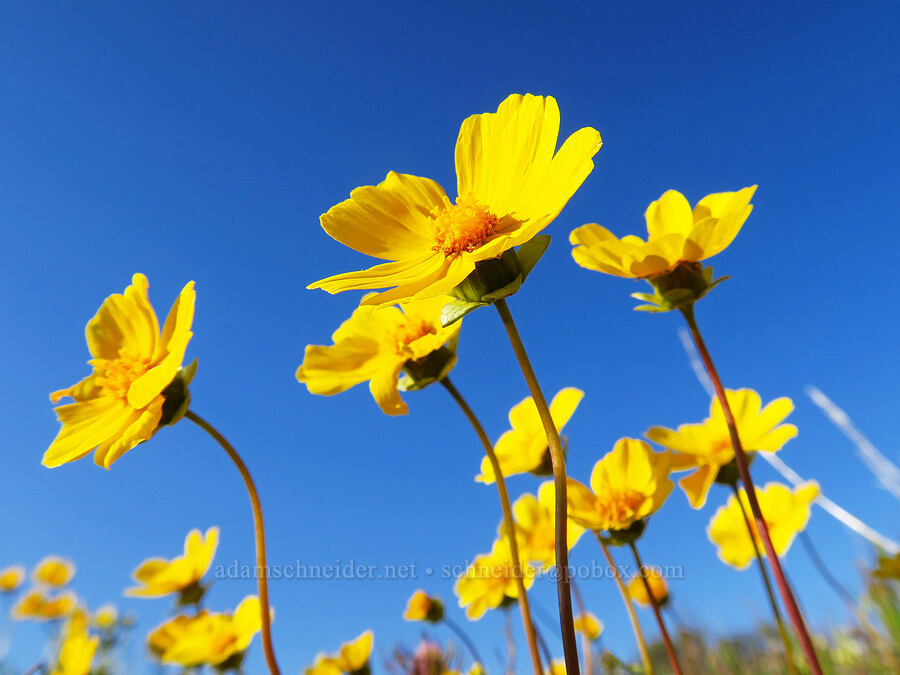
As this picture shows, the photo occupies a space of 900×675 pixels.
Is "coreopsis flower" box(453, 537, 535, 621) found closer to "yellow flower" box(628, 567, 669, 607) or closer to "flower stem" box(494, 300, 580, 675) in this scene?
"yellow flower" box(628, 567, 669, 607)

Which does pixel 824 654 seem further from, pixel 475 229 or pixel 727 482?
pixel 475 229

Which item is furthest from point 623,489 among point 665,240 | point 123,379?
point 123,379

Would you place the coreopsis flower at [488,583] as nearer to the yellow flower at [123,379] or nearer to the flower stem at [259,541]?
the flower stem at [259,541]

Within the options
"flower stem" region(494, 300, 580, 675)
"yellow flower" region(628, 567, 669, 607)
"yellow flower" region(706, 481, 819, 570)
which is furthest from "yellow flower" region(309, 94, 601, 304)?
"yellow flower" region(628, 567, 669, 607)

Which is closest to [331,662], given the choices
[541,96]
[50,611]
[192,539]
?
[192,539]

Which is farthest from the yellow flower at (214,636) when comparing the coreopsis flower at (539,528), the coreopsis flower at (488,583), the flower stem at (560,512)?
the flower stem at (560,512)
